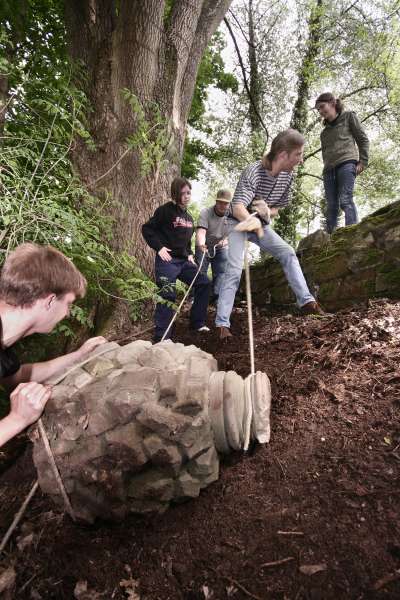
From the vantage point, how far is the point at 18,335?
2.01 metres

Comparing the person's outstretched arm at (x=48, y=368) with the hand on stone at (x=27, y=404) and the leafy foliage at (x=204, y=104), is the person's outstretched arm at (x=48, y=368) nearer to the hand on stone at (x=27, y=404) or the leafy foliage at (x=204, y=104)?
the hand on stone at (x=27, y=404)

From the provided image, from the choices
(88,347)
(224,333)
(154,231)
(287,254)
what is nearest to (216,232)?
(154,231)

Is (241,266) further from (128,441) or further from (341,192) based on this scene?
(341,192)

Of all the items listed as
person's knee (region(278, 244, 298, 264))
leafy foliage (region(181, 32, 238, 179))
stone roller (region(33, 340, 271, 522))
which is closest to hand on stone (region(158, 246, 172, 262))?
person's knee (region(278, 244, 298, 264))

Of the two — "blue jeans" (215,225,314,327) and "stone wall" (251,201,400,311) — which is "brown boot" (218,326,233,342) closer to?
"blue jeans" (215,225,314,327)

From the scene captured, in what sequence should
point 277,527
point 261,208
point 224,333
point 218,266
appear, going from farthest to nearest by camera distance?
point 218,266 < point 224,333 < point 261,208 < point 277,527

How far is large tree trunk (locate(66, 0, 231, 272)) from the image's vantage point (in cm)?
417

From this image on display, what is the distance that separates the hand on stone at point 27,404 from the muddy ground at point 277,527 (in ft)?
2.40

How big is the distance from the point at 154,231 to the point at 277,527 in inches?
127

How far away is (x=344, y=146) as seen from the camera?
16.2 ft

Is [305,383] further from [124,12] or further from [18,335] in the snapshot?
[124,12]

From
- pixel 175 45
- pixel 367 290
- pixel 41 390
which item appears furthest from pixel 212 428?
pixel 175 45

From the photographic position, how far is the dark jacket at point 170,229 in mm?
3938

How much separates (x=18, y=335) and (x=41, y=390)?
19.8 inches
